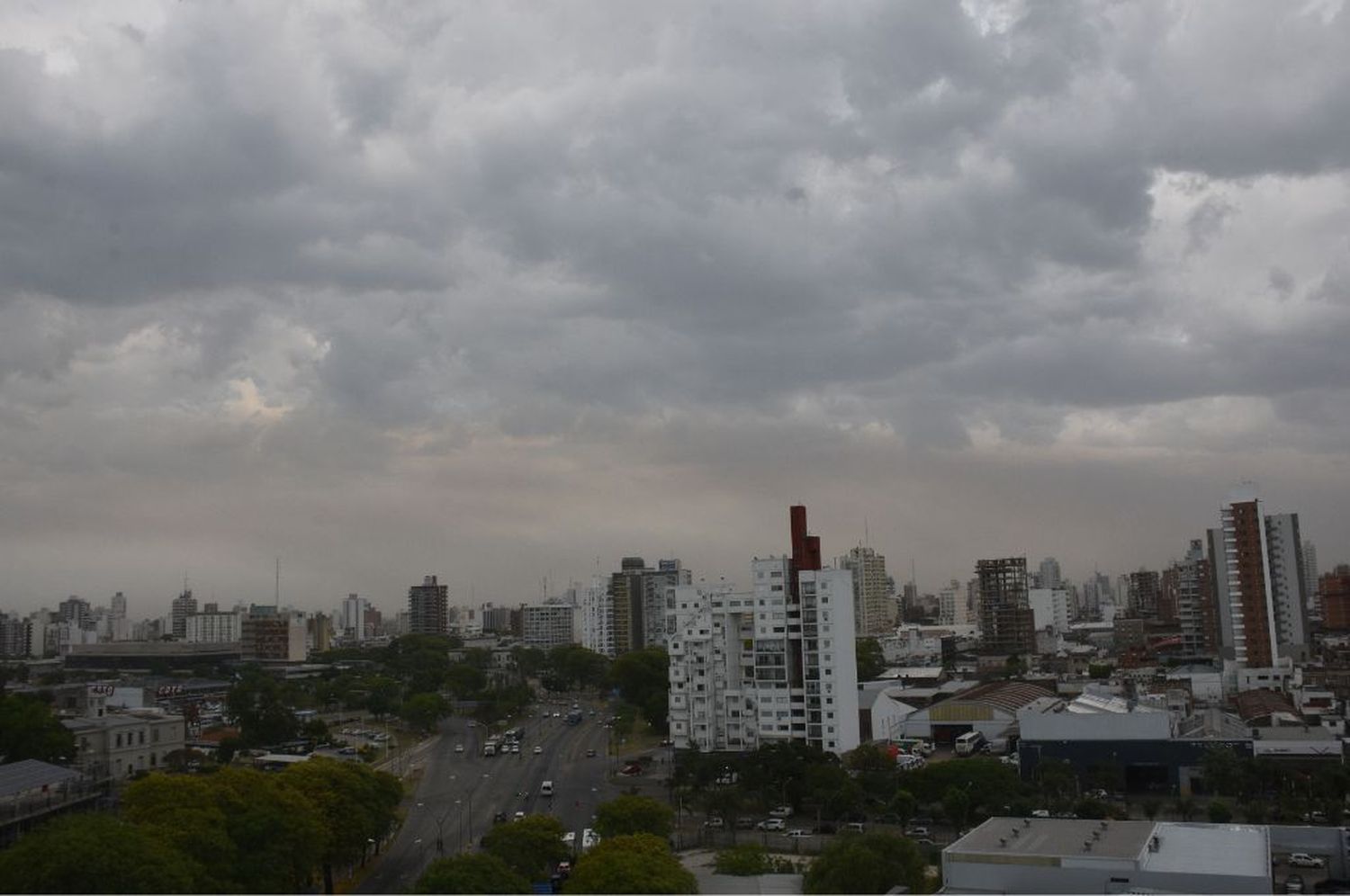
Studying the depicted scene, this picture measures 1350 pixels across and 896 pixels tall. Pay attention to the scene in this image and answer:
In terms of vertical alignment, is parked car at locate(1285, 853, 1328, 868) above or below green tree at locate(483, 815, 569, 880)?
below

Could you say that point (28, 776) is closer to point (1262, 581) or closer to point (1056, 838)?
point (1056, 838)

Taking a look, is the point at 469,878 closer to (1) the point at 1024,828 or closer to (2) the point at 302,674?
(1) the point at 1024,828

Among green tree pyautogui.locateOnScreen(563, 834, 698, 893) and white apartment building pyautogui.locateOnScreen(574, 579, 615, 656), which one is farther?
white apartment building pyautogui.locateOnScreen(574, 579, 615, 656)

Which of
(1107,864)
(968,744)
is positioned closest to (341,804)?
(1107,864)

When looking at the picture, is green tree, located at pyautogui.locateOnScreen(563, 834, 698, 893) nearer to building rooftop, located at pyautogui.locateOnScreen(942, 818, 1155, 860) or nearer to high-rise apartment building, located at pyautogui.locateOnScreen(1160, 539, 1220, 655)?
building rooftop, located at pyautogui.locateOnScreen(942, 818, 1155, 860)

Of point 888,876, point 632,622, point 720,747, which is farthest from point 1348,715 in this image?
point 632,622

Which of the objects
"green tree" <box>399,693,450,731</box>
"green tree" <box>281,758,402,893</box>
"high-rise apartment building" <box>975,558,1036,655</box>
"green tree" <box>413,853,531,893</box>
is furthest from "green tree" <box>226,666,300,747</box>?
"high-rise apartment building" <box>975,558,1036,655</box>

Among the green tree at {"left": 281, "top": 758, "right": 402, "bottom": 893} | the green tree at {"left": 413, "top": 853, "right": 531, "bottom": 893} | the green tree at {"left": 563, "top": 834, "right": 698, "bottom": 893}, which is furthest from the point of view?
the green tree at {"left": 281, "top": 758, "right": 402, "bottom": 893}
